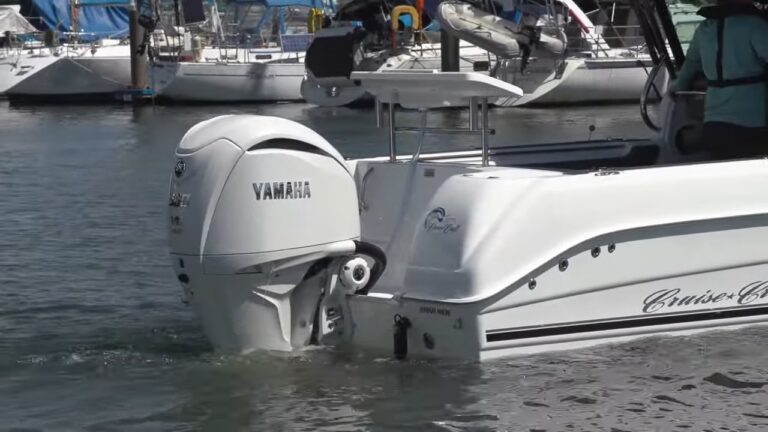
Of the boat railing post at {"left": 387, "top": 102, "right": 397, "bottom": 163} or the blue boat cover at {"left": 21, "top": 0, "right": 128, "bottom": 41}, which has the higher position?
the boat railing post at {"left": 387, "top": 102, "right": 397, "bottom": 163}

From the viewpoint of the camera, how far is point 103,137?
24.9 metres

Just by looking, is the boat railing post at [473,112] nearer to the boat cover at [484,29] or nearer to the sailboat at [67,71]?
the boat cover at [484,29]

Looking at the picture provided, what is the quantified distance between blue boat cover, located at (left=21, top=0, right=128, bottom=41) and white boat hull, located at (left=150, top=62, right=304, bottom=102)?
8.15m

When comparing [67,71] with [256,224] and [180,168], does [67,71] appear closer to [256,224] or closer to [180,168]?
[180,168]

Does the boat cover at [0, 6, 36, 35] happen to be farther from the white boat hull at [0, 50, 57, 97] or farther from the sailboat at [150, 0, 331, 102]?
the sailboat at [150, 0, 331, 102]

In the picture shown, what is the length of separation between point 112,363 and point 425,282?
184 cm

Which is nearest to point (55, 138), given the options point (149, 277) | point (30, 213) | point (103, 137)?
point (103, 137)

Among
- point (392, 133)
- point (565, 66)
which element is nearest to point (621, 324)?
point (392, 133)

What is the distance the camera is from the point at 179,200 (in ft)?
22.5

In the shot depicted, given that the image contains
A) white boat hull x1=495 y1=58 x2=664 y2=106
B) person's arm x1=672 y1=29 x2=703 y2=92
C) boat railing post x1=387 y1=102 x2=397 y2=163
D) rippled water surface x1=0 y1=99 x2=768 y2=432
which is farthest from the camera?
white boat hull x1=495 y1=58 x2=664 y2=106

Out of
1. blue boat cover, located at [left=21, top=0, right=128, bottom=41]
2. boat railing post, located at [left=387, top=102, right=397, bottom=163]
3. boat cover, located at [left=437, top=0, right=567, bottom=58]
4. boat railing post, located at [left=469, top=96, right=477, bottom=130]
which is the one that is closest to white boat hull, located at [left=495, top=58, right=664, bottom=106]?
boat cover, located at [left=437, top=0, right=567, bottom=58]

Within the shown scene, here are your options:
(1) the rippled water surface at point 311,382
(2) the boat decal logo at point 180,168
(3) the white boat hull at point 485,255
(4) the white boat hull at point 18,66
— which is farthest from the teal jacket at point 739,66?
(4) the white boat hull at point 18,66

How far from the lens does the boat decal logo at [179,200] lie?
680 cm

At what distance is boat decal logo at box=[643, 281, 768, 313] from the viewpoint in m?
7.19
